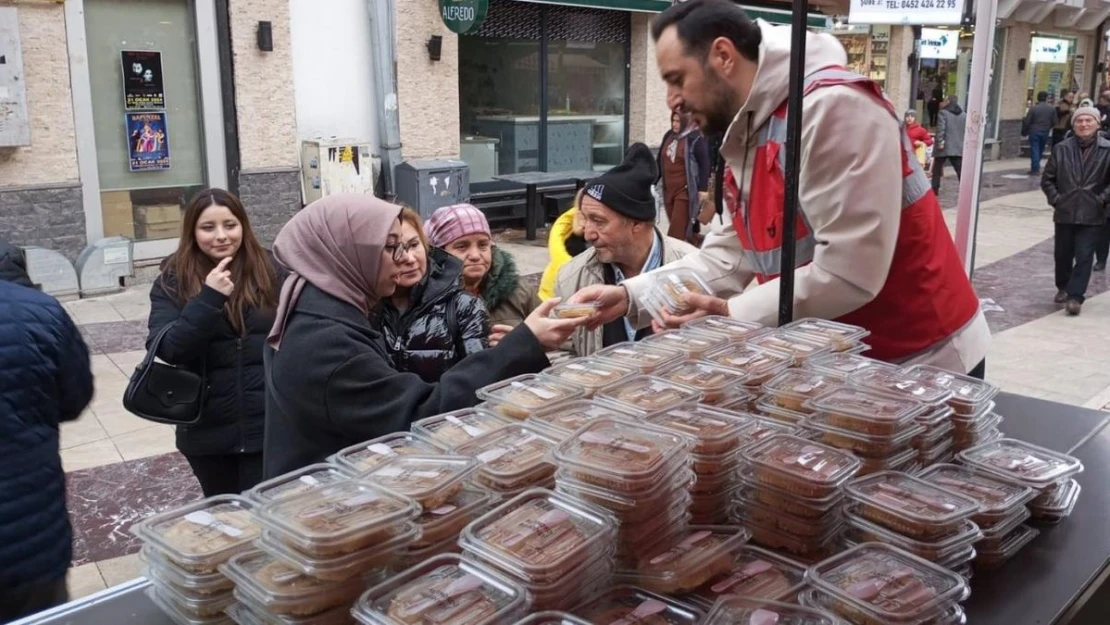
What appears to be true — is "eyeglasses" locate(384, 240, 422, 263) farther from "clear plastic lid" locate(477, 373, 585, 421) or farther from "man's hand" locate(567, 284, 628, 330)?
"clear plastic lid" locate(477, 373, 585, 421)

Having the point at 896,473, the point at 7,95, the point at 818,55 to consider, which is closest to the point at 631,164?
the point at 818,55

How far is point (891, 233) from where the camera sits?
258 cm

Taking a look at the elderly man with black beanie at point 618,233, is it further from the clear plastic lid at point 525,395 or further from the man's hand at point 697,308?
the clear plastic lid at point 525,395

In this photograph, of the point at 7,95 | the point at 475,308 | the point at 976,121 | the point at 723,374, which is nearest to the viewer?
the point at 723,374

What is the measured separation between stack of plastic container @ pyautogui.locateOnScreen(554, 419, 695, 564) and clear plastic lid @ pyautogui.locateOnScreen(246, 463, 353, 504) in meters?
0.47

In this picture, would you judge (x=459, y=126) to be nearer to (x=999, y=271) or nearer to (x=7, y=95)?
(x=7, y=95)

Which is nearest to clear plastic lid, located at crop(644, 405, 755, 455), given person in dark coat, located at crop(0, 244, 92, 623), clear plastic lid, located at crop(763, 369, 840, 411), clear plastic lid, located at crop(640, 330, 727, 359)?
A: clear plastic lid, located at crop(763, 369, 840, 411)

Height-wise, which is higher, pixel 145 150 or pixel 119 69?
pixel 119 69

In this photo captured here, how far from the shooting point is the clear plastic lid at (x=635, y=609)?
1.69m

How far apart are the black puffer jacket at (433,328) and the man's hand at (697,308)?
0.89m

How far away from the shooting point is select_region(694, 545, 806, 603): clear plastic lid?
178 centimetres

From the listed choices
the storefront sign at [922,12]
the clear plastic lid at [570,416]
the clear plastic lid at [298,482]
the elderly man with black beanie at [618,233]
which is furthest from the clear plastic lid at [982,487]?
the storefront sign at [922,12]

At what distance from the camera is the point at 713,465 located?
201cm

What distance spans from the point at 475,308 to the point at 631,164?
1.19 meters
